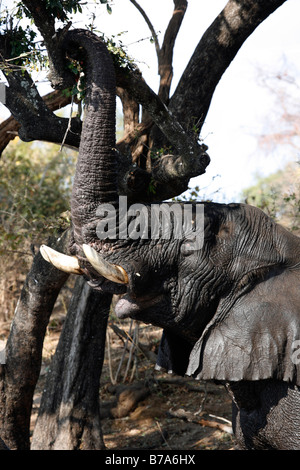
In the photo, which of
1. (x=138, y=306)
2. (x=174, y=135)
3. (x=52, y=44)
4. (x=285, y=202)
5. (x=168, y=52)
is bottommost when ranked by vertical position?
(x=138, y=306)

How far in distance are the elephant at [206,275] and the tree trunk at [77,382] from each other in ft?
10.1

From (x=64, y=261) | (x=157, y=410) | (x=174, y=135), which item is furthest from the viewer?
(x=157, y=410)

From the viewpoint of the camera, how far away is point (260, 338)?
3.75 metres

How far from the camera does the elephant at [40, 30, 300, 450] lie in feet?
12.1

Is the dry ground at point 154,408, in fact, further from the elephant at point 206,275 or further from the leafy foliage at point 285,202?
the elephant at point 206,275

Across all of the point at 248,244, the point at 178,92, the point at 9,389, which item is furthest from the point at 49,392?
the point at 248,244

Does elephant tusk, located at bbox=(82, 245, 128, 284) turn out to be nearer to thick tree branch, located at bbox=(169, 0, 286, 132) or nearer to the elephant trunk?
the elephant trunk

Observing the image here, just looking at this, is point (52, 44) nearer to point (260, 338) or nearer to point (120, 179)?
point (120, 179)

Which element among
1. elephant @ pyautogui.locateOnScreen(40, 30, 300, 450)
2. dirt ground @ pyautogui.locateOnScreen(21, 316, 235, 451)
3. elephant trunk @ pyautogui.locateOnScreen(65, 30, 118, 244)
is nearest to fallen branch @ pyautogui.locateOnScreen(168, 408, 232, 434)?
dirt ground @ pyautogui.locateOnScreen(21, 316, 235, 451)

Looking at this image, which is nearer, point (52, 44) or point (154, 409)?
point (52, 44)

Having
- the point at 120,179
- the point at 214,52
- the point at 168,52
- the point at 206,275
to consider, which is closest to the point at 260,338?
the point at 206,275

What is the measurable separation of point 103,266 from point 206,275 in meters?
0.68

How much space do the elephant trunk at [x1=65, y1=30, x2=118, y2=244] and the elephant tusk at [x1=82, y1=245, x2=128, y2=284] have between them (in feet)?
0.76
